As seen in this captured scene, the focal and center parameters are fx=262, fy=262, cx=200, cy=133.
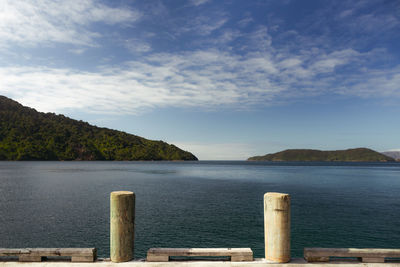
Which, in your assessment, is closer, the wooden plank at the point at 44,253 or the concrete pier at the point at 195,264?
the concrete pier at the point at 195,264

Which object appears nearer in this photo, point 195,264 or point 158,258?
point 195,264

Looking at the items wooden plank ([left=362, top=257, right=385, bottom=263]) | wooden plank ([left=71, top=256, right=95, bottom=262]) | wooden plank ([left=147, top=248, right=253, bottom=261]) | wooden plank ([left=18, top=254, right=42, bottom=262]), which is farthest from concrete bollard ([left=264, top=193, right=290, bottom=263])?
wooden plank ([left=18, top=254, right=42, bottom=262])

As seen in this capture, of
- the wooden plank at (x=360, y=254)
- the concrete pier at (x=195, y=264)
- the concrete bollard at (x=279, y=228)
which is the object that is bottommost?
the concrete pier at (x=195, y=264)

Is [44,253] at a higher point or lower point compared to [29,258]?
higher

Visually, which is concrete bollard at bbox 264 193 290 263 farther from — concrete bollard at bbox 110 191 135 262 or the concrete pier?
concrete bollard at bbox 110 191 135 262

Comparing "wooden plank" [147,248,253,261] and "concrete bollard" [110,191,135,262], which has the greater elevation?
"concrete bollard" [110,191,135,262]

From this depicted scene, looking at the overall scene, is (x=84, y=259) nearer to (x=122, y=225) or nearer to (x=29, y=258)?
(x=122, y=225)

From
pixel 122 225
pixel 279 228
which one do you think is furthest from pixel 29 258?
pixel 279 228

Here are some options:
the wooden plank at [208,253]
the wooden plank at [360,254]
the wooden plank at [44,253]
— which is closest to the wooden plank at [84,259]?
the wooden plank at [44,253]

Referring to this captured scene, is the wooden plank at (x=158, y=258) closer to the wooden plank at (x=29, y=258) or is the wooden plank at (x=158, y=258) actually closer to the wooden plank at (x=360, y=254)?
the wooden plank at (x=29, y=258)

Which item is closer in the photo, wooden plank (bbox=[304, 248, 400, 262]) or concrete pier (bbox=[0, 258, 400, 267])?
concrete pier (bbox=[0, 258, 400, 267])

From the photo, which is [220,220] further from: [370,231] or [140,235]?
[370,231]

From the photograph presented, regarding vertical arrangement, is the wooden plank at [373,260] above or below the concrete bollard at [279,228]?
below

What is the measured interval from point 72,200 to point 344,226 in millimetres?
33339
